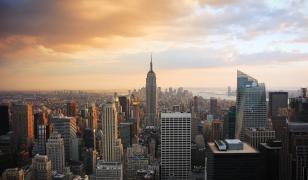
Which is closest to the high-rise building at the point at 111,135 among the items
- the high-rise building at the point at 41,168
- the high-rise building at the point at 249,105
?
the high-rise building at the point at 41,168

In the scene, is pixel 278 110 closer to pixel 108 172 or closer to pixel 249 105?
pixel 249 105

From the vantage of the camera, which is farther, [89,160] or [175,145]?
[175,145]

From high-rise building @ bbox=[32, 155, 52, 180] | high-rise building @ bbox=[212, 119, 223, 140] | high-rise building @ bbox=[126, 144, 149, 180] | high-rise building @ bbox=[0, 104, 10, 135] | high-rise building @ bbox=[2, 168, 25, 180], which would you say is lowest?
high-rise building @ bbox=[126, 144, 149, 180]

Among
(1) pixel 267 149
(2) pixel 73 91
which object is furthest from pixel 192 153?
(2) pixel 73 91

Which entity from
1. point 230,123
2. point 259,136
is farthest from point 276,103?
point 259,136

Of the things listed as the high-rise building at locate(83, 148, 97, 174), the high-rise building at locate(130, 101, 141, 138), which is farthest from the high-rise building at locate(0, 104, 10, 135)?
the high-rise building at locate(130, 101, 141, 138)

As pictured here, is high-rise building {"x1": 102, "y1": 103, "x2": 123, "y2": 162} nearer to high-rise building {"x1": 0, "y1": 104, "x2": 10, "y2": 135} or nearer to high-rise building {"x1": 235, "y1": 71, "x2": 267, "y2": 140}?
high-rise building {"x1": 235, "y1": 71, "x2": 267, "y2": 140}
